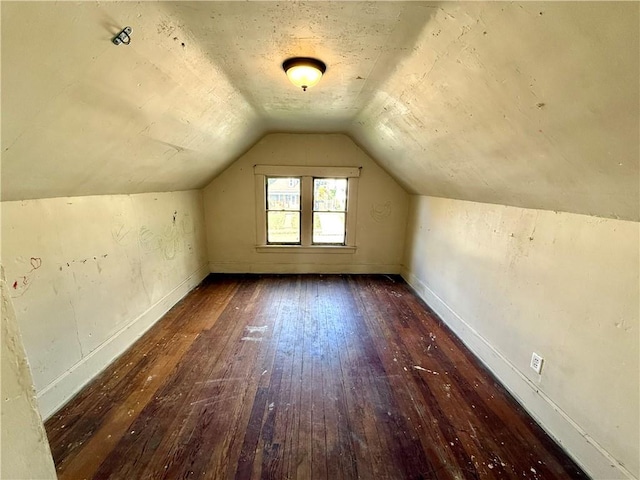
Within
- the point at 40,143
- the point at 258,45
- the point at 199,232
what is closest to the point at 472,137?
the point at 258,45

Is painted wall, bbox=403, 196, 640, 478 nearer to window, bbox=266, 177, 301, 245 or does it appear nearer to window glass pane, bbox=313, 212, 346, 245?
window glass pane, bbox=313, 212, 346, 245

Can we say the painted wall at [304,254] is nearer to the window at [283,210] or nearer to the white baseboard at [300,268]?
the white baseboard at [300,268]

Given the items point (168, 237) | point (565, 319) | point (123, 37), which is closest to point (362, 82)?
point (123, 37)

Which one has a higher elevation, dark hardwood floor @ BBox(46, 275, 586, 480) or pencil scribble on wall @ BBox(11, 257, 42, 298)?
pencil scribble on wall @ BBox(11, 257, 42, 298)

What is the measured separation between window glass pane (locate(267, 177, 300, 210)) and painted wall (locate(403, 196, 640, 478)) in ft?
8.06

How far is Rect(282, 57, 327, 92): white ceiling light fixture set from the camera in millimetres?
1713

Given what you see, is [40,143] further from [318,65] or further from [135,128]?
[318,65]

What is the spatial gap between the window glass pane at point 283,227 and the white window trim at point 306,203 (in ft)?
0.27

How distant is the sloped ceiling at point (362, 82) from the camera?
37.9 inches

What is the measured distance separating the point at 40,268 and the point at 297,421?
1803mm

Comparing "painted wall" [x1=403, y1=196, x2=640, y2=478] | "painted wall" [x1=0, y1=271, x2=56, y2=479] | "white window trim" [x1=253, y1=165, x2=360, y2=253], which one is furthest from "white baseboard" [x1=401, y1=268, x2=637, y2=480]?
"painted wall" [x1=0, y1=271, x2=56, y2=479]

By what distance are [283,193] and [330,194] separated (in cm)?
72

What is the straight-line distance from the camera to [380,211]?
4.42 meters

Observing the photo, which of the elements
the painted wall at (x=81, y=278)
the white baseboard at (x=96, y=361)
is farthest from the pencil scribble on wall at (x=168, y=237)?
the white baseboard at (x=96, y=361)
